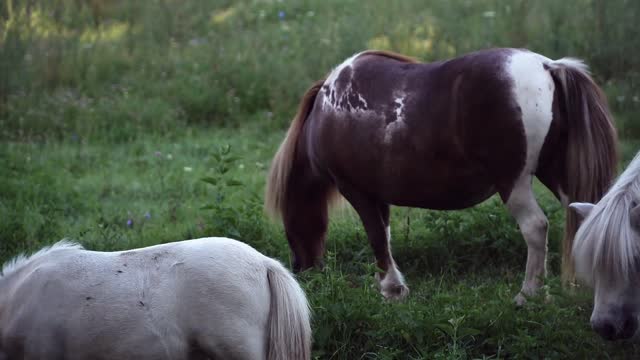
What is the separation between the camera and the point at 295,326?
3.82 metres

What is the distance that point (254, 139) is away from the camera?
8945 mm

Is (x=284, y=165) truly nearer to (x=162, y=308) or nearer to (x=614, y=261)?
(x=162, y=308)

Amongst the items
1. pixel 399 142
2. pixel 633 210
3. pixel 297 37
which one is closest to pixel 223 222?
pixel 399 142

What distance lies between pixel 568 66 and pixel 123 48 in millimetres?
6769

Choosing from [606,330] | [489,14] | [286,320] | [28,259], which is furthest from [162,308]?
[489,14]

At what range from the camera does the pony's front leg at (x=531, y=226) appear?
4.98 metres

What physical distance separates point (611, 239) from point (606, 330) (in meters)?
0.38

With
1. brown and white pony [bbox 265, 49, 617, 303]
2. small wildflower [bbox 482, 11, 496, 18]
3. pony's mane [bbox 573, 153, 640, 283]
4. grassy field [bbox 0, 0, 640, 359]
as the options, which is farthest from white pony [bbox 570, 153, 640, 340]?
small wildflower [bbox 482, 11, 496, 18]

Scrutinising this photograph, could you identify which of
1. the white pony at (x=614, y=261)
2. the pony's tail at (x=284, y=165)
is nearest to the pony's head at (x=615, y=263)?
the white pony at (x=614, y=261)

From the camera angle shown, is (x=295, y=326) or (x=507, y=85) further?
(x=507, y=85)

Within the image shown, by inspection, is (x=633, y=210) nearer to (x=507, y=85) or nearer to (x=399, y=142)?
(x=507, y=85)

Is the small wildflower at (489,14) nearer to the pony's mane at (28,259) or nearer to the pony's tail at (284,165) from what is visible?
the pony's tail at (284,165)

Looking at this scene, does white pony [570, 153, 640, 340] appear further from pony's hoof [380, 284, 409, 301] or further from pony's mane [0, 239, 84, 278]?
pony's mane [0, 239, 84, 278]

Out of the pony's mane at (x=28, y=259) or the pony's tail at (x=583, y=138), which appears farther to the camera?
the pony's tail at (x=583, y=138)
